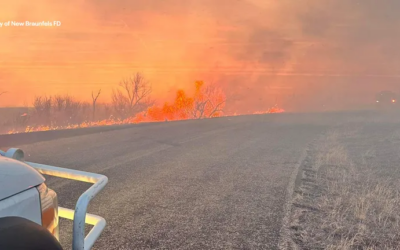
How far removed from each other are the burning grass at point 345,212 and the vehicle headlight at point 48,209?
330cm

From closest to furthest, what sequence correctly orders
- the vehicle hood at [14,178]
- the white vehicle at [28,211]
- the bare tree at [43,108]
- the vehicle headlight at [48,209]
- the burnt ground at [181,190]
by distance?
1. the white vehicle at [28,211]
2. the vehicle hood at [14,178]
3. the vehicle headlight at [48,209]
4. the burnt ground at [181,190]
5. the bare tree at [43,108]

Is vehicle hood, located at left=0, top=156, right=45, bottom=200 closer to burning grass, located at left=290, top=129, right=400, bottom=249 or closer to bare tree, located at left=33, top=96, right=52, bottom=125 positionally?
burning grass, located at left=290, top=129, right=400, bottom=249

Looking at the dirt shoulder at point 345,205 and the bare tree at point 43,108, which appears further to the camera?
the bare tree at point 43,108

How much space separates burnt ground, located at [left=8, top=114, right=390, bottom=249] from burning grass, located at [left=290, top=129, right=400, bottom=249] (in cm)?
40

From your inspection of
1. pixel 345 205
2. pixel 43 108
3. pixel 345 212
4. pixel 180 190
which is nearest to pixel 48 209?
pixel 180 190

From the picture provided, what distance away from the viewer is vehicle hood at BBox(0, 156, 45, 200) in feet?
5.24

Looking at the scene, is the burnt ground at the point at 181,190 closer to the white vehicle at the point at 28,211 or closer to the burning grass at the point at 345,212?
the burning grass at the point at 345,212

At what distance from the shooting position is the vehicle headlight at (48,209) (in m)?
1.83

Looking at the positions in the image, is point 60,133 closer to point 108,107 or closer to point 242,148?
point 242,148

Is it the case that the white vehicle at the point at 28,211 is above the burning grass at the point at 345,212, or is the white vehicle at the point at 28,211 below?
above

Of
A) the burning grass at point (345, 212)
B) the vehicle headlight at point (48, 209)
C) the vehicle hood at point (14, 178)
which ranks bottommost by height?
the burning grass at point (345, 212)

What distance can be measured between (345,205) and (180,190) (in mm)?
3433

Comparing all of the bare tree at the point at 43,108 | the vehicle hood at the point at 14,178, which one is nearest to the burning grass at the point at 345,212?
the vehicle hood at the point at 14,178

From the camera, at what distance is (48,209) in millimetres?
1887
